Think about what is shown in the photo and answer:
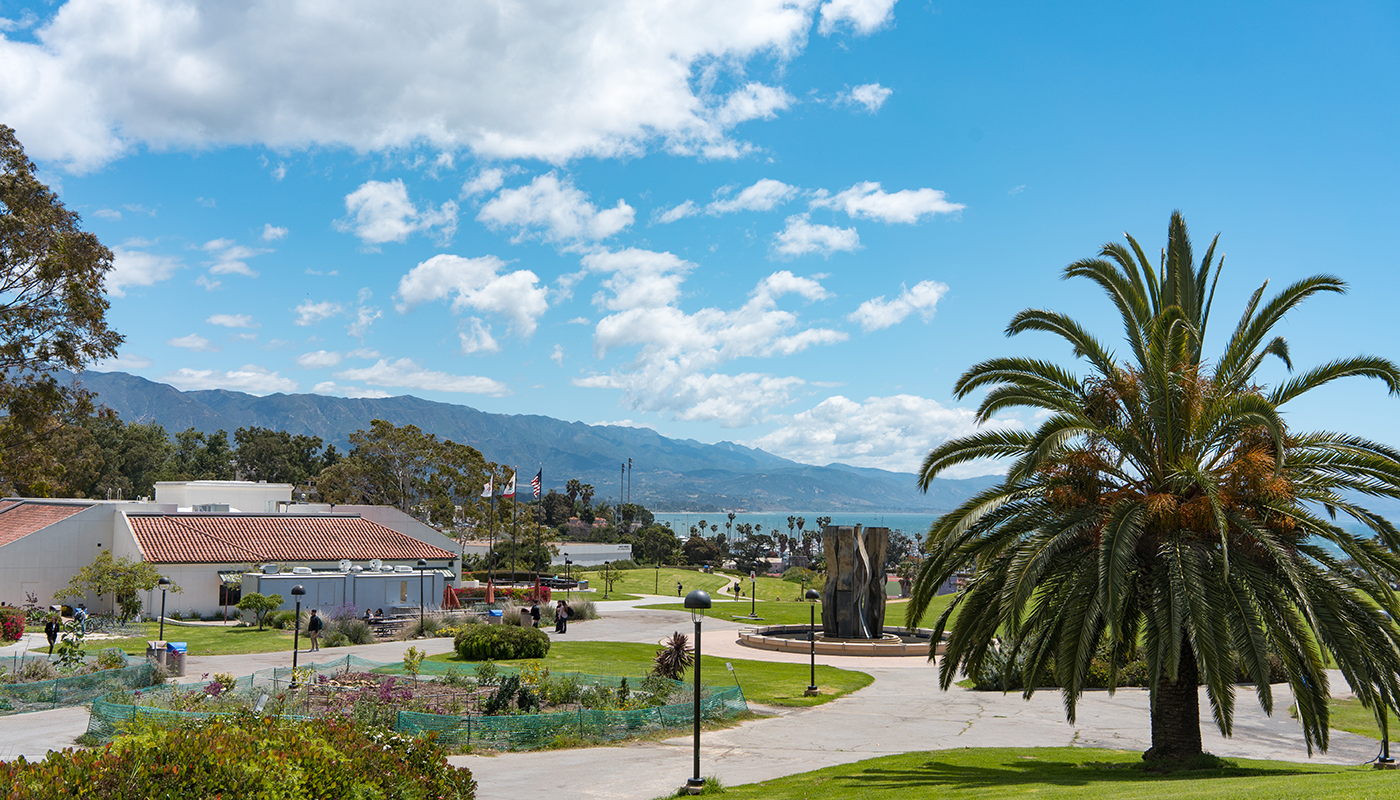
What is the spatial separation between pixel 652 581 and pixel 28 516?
1676 inches

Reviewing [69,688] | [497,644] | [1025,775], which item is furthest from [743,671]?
[69,688]

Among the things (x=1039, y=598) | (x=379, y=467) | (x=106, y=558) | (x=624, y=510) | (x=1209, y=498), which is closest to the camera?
(x=1209, y=498)

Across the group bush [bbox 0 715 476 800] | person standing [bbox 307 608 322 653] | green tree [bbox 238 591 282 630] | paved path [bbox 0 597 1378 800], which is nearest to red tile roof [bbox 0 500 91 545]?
green tree [bbox 238 591 282 630]

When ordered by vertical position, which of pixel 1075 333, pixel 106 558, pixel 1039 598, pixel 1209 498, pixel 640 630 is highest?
pixel 1075 333

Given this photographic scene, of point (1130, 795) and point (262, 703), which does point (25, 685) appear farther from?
point (1130, 795)

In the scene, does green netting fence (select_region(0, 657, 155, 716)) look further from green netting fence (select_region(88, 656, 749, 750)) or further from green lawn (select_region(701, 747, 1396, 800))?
green lawn (select_region(701, 747, 1396, 800))

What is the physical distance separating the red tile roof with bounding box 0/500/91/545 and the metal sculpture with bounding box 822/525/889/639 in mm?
36559

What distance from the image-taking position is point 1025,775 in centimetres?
1331

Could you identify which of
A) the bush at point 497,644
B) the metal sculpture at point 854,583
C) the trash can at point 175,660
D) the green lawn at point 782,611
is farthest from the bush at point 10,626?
the metal sculpture at point 854,583

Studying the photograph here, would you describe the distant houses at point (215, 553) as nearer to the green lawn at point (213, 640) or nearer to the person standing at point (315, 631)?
the green lawn at point (213, 640)

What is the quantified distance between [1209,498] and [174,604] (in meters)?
43.6

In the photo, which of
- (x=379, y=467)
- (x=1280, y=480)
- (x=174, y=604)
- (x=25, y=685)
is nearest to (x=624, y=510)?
(x=379, y=467)

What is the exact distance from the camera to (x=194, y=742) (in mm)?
7184

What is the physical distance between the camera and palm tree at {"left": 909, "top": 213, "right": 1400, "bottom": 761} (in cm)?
1181
